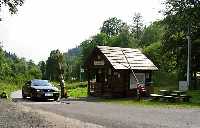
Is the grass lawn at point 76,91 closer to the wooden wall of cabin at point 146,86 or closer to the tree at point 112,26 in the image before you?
the wooden wall of cabin at point 146,86

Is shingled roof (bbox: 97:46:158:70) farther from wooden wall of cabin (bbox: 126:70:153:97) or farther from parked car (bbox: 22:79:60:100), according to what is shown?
parked car (bbox: 22:79:60:100)

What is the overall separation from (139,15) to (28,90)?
94642 mm

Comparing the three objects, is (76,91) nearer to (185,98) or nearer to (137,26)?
(185,98)

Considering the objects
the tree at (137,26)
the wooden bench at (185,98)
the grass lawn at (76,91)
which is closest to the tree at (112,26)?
the tree at (137,26)

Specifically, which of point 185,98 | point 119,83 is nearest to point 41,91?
point 119,83

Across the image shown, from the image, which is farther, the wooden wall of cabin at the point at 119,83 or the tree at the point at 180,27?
the tree at the point at 180,27

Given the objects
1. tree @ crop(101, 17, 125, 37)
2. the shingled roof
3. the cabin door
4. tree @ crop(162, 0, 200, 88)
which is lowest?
the cabin door

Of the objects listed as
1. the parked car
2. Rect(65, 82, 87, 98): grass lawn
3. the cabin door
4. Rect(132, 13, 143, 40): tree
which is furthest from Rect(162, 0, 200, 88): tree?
Rect(132, 13, 143, 40): tree

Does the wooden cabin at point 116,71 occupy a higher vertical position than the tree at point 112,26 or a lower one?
lower

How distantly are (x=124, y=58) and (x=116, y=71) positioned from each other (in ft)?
5.77

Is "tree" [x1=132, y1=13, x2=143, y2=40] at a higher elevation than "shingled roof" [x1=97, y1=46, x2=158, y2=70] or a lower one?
higher

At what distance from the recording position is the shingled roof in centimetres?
3488

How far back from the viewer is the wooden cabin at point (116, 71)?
35.2 meters

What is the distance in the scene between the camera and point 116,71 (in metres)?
35.2
